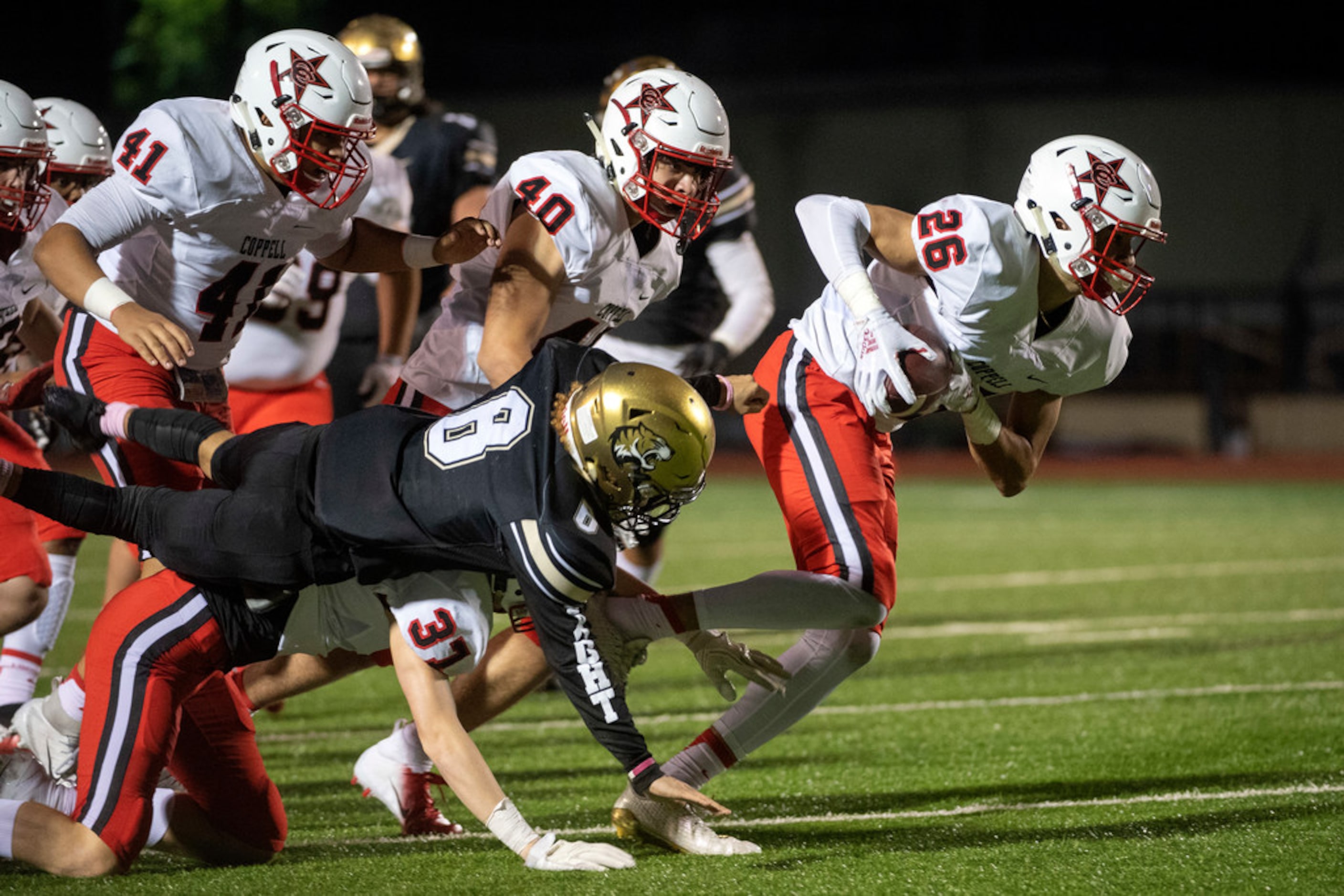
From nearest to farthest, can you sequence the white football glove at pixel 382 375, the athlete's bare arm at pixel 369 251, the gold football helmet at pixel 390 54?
the athlete's bare arm at pixel 369 251 < the white football glove at pixel 382 375 < the gold football helmet at pixel 390 54

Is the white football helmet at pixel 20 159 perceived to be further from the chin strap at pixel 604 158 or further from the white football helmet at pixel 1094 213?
the white football helmet at pixel 1094 213

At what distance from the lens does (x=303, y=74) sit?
12.3 feet

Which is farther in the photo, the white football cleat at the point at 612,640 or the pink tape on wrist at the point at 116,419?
the pink tape on wrist at the point at 116,419

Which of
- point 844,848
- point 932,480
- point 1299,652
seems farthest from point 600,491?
point 932,480

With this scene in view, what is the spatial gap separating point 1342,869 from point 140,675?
225 centimetres

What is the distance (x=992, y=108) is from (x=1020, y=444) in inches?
639

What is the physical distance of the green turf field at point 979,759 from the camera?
3.09 metres

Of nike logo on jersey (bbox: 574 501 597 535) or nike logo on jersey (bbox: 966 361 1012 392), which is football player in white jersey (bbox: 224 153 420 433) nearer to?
nike logo on jersey (bbox: 966 361 1012 392)

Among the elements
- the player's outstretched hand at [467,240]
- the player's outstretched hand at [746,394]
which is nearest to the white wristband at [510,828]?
the player's outstretched hand at [746,394]

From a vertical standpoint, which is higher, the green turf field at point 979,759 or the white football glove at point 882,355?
the white football glove at point 882,355

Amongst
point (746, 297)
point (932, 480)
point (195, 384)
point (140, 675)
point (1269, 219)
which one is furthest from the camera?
point (1269, 219)

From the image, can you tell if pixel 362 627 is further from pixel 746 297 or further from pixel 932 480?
pixel 932 480

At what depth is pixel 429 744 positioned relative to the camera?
308 cm

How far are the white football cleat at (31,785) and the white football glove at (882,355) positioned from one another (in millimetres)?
1804
